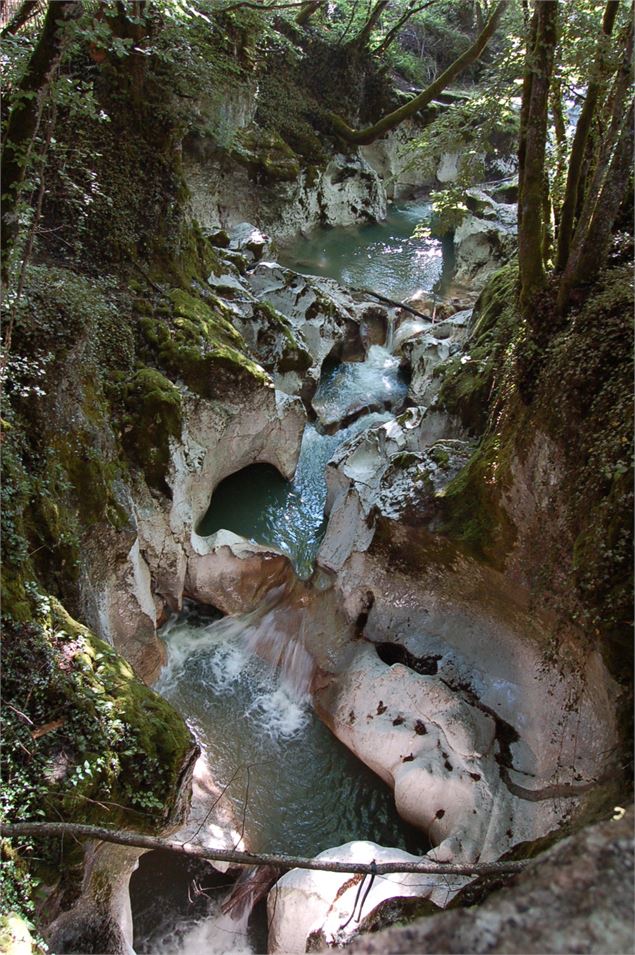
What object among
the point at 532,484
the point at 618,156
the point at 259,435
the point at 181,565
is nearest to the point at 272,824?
the point at 181,565

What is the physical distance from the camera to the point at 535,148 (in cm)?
753

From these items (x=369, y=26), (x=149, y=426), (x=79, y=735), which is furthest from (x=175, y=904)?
(x=369, y=26)

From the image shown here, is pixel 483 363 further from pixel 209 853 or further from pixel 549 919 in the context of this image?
pixel 549 919

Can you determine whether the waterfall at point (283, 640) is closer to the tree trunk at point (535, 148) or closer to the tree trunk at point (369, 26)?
the tree trunk at point (535, 148)

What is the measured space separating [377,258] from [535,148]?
Answer: 16.1 meters

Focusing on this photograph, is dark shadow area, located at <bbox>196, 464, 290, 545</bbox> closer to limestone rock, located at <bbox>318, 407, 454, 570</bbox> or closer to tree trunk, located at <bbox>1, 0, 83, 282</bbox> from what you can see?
limestone rock, located at <bbox>318, 407, 454, 570</bbox>

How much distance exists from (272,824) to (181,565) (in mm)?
4000

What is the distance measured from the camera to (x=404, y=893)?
6.19m

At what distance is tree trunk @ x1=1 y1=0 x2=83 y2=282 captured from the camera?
473cm

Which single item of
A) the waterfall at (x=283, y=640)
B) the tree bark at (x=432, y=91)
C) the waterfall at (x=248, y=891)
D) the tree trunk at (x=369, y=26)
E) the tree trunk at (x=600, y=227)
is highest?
the tree trunk at (x=369, y=26)

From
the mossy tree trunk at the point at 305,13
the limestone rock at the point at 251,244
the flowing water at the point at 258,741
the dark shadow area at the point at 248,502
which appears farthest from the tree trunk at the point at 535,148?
the mossy tree trunk at the point at 305,13

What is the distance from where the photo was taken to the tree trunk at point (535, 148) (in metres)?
6.55

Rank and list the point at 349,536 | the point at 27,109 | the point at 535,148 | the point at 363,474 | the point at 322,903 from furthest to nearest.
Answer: the point at 363,474 → the point at 349,536 → the point at 535,148 → the point at 322,903 → the point at 27,109

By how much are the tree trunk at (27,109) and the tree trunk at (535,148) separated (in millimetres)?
4556
